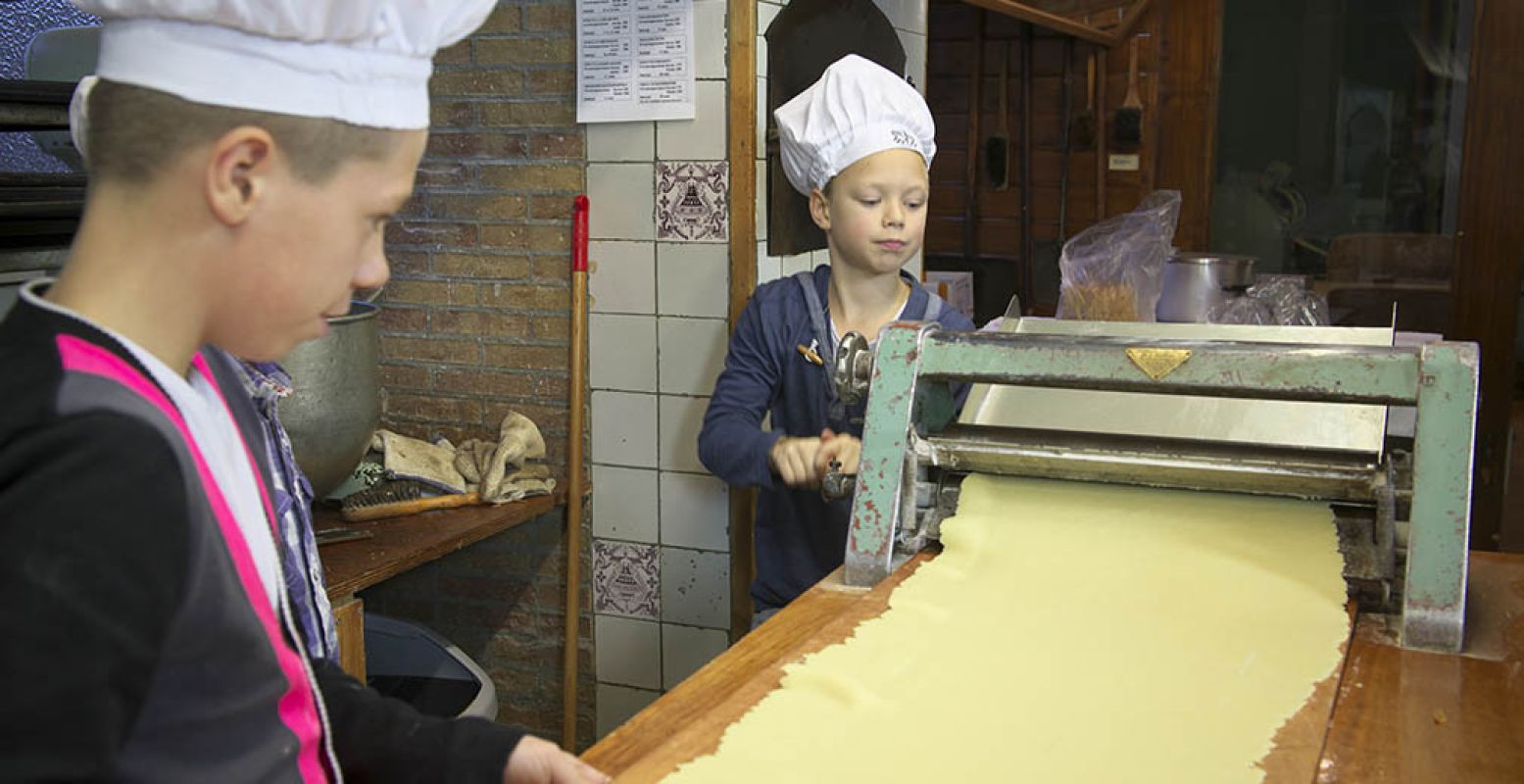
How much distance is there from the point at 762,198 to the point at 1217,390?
4.56ft

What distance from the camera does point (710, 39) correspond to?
2.65 m

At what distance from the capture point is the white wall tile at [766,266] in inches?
107

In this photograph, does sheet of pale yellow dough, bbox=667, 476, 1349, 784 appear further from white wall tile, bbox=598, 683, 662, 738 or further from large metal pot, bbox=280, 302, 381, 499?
white wall tile, bbox=598, 683, 662, 738

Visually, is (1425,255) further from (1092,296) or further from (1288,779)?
(1288,779)

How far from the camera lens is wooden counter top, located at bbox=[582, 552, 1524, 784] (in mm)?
1009

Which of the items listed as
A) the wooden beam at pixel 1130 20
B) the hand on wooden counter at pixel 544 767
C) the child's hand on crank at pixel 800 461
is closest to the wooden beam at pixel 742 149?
the child's hand on crank at pixel 800 461

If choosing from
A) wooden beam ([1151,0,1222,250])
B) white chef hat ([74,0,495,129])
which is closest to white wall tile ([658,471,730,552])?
white chef hat ([74,0,495,129])

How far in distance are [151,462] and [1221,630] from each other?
984mm

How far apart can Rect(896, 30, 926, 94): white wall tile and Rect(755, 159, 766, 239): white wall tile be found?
2.58 feet

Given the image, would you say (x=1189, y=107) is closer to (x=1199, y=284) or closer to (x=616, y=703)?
(x=1199, y=284)

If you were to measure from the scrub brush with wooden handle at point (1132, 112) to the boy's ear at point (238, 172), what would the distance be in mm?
4725

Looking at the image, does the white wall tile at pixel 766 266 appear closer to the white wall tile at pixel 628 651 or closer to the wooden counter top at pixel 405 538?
the wooden counter top at pixel 405 538

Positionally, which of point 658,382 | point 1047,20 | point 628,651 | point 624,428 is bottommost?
point 628,651

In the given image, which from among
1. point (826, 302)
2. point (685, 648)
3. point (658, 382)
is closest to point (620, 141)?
point (658, 382)
